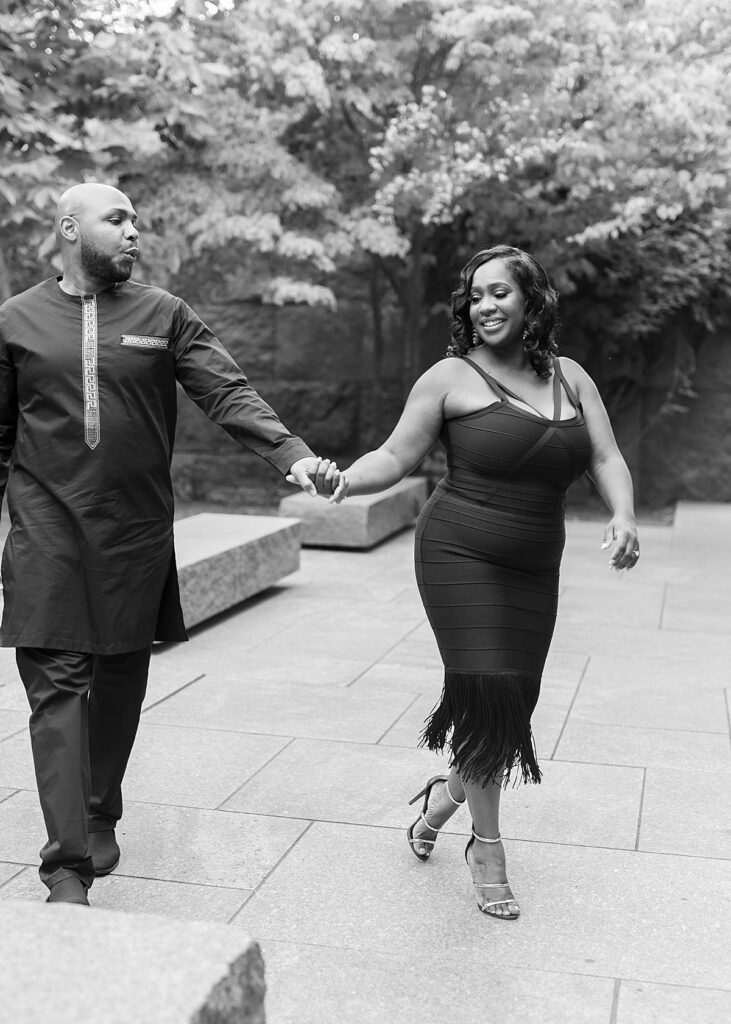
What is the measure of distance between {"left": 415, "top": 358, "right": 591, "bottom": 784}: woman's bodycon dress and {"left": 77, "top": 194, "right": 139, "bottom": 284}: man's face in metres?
1.00

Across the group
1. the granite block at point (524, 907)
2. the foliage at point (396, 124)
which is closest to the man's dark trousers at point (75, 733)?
the granite block at point (524, 907)

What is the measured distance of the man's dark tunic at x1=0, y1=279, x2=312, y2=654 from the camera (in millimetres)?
3268

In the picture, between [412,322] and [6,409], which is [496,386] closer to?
[6,409]

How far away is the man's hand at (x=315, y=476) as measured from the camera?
3.40m

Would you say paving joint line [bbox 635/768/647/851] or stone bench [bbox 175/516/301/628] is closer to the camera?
paving joint line [bbox 635/768/647/851]

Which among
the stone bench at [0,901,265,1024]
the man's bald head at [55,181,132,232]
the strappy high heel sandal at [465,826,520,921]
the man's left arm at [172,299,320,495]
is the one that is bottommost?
the strappy high heel sandal at [465,826,520,921]

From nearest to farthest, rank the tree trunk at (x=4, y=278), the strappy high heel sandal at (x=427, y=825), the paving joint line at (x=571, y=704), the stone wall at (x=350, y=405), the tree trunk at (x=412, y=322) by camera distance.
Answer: the strappy high heel sandal at (x=427, y=825) → the paving joint line at (x=571, y=704) → the tree trunk at (x=4, y=278) → the tree trunk at (x=412, y=322) → the stone wall at (x=350, y=405)

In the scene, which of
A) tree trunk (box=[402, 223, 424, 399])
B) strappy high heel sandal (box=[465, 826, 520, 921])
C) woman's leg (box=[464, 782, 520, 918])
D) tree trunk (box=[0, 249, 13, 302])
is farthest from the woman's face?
tree trunk (box=[402, 223, 424, 399])

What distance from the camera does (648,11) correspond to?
1033 cm

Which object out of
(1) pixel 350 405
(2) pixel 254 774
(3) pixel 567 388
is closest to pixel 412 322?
(1) pixel 350 405

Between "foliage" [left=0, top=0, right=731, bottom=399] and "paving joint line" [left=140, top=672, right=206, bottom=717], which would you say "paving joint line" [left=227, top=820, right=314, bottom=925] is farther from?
"foliage" [left=0, top=0, right=731, bottom=399]

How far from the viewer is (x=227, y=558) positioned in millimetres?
7168

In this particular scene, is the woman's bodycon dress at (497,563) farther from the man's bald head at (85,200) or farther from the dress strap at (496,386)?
the man's bald head at (85,200)

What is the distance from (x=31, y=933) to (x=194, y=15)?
7.68 meters
